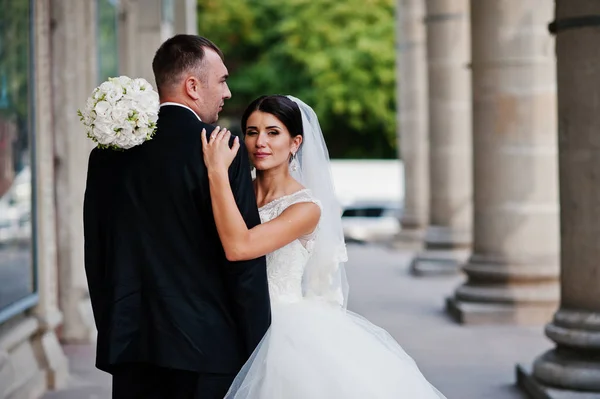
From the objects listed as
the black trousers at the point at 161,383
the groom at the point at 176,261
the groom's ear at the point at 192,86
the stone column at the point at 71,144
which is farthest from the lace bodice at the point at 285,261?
the stone column at the point at 71,144

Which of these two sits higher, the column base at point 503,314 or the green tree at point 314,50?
the green tree at point 314,50

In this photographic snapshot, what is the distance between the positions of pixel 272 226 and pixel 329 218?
2.87 feet

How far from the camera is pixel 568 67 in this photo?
7.52 meters

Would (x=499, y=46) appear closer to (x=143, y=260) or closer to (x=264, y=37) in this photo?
(x=143, y=260)

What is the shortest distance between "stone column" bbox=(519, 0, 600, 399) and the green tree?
34.2m

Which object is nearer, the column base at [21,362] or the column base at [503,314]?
the column base at [21,362]

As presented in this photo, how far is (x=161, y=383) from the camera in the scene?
13.5ft

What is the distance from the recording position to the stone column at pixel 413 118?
22906 millimetres

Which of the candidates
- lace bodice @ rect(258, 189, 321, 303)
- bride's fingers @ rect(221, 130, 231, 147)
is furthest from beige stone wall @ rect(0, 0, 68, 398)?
bride's fingers @ rect(221, 130, 231, 147)

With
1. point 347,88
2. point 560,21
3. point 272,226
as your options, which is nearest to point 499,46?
point 560,21

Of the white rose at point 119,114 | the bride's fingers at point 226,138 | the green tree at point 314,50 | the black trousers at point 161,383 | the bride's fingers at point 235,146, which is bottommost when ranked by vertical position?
the black trousers at point 161,383

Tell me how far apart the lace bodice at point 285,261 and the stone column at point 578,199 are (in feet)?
11.2

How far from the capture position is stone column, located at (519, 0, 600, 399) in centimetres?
736

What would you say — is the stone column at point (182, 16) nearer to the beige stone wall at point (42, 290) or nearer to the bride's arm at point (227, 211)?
the beige stone wall at point (42, 290)
